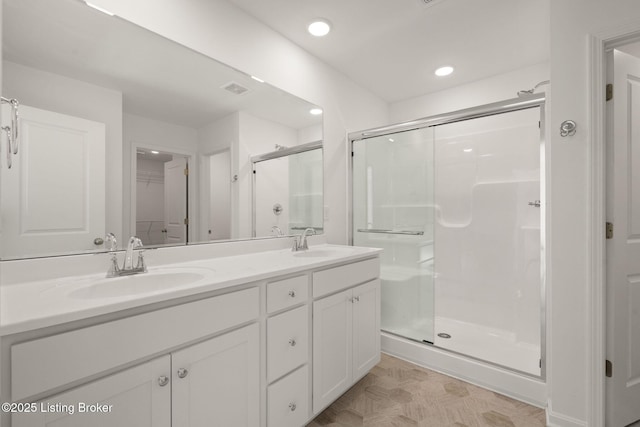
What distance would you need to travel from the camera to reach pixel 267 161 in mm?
2057

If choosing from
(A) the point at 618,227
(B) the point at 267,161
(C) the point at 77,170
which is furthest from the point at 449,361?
(C) the point at 77,170

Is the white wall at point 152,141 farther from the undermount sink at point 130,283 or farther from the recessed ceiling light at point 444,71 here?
the recessed ceiling light at point 444,71

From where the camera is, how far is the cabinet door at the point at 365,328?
70.2 inches

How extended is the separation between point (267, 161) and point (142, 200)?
0.86m

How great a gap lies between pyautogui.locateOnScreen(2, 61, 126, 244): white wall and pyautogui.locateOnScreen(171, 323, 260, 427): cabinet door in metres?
0.75

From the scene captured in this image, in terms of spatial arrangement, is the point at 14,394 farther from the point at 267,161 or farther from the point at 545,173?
the point at 545,173

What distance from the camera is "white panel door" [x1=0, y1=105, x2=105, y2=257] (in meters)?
1.08

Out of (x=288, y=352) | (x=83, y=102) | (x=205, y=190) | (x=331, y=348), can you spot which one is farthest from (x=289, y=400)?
(x=83, y=102)

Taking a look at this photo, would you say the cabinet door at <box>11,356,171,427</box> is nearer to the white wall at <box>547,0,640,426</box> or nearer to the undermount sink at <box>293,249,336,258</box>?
the undermount sink at <box>293,249,336,258</box>

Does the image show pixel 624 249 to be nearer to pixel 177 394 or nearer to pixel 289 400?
pixel 289 400

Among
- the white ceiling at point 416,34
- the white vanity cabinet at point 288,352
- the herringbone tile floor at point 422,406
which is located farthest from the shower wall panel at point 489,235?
the white vanity cabinet at point 288,352

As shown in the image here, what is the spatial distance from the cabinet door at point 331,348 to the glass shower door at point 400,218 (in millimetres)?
943

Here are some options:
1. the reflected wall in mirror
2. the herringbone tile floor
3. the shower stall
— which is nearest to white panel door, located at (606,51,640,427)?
the herringbone tile floor

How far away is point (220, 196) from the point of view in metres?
1.79
